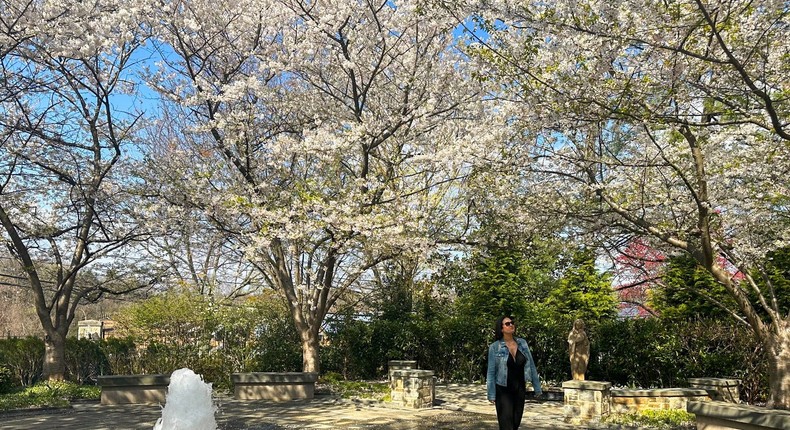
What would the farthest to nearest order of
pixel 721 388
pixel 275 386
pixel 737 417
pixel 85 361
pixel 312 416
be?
pixel 85 361
pixel 275 386
pixel 721 388
pixel 312 416
pixel 737 417

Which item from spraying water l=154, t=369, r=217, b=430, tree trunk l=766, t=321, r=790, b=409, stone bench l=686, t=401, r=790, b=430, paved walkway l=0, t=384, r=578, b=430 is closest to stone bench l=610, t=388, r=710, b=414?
paved walkway l=0, t=384, r=578, b=430

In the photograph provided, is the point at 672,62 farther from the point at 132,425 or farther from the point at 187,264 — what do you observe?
the point at 187,264

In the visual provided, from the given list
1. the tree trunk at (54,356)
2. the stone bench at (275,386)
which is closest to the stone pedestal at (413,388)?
the stone bench at (275,386)

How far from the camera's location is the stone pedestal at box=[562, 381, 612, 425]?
9.12 metres

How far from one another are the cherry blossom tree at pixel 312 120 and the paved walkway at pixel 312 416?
2376mm

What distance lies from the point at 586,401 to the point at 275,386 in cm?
596

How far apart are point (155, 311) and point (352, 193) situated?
724 cm

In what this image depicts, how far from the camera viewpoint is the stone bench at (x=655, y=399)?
955 centimetres

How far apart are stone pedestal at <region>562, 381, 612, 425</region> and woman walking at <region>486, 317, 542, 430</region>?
11.8 feet

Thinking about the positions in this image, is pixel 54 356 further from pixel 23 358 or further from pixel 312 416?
pixel 312 416

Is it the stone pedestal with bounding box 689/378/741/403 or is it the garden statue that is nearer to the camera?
the stone pedestal with bounding box 689/378/741/403

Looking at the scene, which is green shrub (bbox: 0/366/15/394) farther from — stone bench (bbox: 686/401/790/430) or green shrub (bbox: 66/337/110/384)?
stone bench (bbox: 686/401/790/430)

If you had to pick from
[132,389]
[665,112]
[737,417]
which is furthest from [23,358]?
[737,417]

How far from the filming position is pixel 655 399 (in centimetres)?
957
